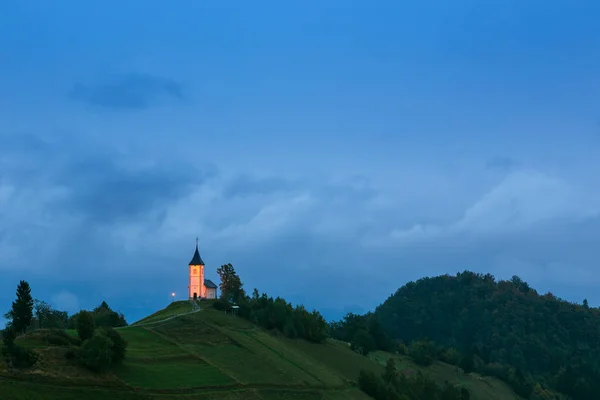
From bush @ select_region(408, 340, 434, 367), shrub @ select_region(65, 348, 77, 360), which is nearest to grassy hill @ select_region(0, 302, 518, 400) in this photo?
shrub @ select_region(65, 348, 77, 360)

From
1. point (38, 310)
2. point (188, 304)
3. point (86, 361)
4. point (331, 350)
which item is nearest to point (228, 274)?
point (188, 304)

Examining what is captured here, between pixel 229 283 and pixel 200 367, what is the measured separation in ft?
212

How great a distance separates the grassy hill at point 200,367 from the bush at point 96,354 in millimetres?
1038

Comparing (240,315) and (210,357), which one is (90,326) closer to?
(210,357)

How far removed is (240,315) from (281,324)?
8.51 meters

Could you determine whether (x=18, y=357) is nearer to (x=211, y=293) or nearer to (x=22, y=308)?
(x=22, y=308)

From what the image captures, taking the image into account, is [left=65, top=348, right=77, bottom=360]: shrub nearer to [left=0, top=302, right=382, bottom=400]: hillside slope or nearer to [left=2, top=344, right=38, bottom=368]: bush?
[left=0, top=302, right=382, bottom=400]: hillside slope

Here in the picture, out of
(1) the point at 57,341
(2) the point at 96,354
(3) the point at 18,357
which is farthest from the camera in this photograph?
(1) the point at 57,341

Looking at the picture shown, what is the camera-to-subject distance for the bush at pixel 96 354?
79812 mm

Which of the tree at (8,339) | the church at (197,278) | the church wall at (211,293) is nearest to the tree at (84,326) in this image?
the tree at (8,339)

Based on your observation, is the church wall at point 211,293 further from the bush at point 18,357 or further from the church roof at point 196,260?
the bush at point 18,357

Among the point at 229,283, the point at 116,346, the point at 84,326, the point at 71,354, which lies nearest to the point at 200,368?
the point at 116,346

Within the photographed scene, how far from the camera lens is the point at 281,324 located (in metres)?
142

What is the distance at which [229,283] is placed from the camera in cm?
15850
